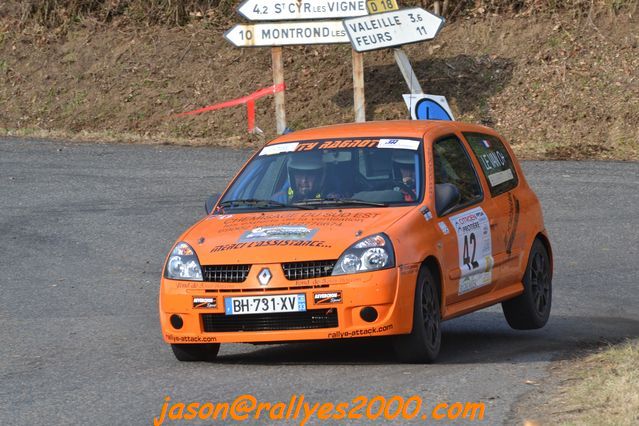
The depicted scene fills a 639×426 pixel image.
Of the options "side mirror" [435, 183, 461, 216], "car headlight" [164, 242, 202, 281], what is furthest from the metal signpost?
"car headlight" [164, 242, 202, 281]

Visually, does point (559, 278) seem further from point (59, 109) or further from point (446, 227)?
point (59, 109)

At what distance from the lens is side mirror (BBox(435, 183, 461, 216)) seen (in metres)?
9.22

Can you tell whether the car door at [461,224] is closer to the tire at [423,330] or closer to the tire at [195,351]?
the tire at [423,330]

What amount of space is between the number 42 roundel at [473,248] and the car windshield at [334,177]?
43cm

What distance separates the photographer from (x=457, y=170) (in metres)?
9.94

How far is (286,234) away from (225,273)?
47 centimetres

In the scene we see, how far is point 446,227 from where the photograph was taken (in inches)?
362

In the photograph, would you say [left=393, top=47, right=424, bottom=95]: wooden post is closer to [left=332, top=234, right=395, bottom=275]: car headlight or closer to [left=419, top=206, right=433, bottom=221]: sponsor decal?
[left=419, top=206, right=433, bottom=221]: sponsor decal

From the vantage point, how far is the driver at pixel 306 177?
954 centimetres

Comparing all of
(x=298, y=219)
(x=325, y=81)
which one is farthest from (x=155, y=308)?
(x=325, y=81)

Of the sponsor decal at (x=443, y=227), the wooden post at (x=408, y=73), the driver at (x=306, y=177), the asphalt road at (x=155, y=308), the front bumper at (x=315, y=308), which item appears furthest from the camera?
the wooden post at (x=408, y=73)

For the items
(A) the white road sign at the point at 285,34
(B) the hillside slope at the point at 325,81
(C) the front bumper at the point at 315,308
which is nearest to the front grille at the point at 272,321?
(C) the front bumper at the point at 315,308

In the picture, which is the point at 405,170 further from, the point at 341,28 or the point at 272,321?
the point at 341,28

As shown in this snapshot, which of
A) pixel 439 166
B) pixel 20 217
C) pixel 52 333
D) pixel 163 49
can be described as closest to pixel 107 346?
pixel 52 333
